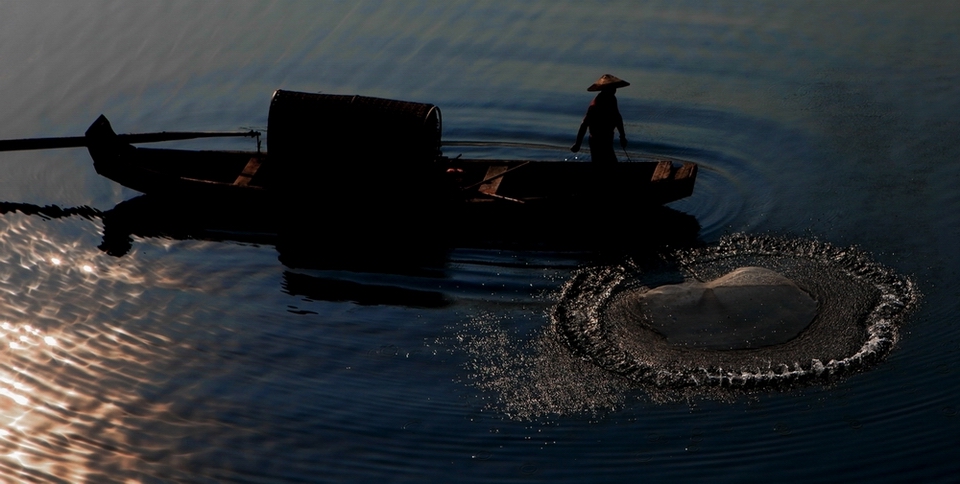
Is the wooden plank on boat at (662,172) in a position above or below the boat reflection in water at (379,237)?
above

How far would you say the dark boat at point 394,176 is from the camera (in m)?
14.5

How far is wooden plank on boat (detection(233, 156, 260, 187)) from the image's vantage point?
52.0 feet

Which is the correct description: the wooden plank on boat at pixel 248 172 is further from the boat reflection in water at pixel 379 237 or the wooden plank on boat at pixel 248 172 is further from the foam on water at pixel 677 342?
the foam on water at pixel 677 342

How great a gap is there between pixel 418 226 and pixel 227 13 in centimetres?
1188

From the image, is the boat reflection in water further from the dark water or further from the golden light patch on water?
the golden light patch on water

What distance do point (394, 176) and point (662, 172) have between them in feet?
12.7

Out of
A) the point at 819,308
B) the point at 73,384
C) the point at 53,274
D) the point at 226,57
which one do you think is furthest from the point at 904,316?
the point at 226,57

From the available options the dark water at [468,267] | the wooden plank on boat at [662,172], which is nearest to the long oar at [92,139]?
the dark water at [468,267]

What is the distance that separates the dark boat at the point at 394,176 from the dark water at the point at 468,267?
645 millimetres

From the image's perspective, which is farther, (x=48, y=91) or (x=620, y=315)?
(x=48, y=91)

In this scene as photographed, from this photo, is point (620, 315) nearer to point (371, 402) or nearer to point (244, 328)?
point (371, 402)

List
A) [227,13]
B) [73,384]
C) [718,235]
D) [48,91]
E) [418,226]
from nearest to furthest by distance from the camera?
[73,384]
[718,235]
[418,226]
[48,91]
[227,13]

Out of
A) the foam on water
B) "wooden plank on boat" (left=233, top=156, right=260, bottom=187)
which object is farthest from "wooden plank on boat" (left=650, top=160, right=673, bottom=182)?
"wooden plank on boat" (left=233, top=156, right=260, bottom=187)

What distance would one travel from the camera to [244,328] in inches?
521
